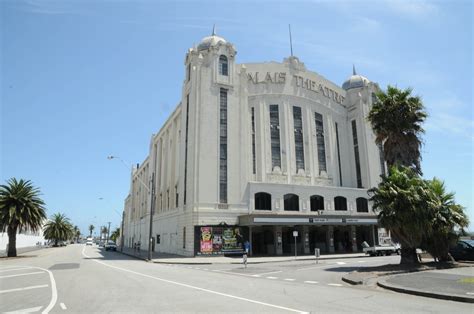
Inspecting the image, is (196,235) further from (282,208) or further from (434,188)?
(434,188)

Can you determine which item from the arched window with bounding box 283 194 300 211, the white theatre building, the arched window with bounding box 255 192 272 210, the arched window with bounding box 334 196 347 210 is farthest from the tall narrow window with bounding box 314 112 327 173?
the arched window with bounding box 255 192 272 210

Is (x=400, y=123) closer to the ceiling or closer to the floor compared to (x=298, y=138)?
closer to the floor

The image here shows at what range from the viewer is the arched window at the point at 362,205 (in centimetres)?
4656

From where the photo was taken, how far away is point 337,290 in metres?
12.2

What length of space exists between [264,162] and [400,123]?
19.5 metres

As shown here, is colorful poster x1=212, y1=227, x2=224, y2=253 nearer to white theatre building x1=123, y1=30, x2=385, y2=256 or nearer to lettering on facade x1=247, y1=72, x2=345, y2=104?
white theatre building x1=123, y1=30, x2=385, y2=256

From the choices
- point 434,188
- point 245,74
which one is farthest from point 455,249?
point 245,74

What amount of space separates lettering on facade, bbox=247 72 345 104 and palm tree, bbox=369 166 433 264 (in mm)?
26792

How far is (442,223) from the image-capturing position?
20.7 m

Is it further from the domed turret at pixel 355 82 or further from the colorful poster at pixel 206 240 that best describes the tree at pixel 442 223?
the domed turret at pixel 355 82

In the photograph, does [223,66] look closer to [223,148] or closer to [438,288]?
[223,148]

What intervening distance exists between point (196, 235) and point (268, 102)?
65.7ft

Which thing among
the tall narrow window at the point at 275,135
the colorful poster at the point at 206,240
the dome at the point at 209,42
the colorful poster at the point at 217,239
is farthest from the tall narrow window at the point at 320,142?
the colorful poster at the point at 206,240

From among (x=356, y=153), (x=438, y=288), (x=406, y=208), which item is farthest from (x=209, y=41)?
(x=438, y=288)
